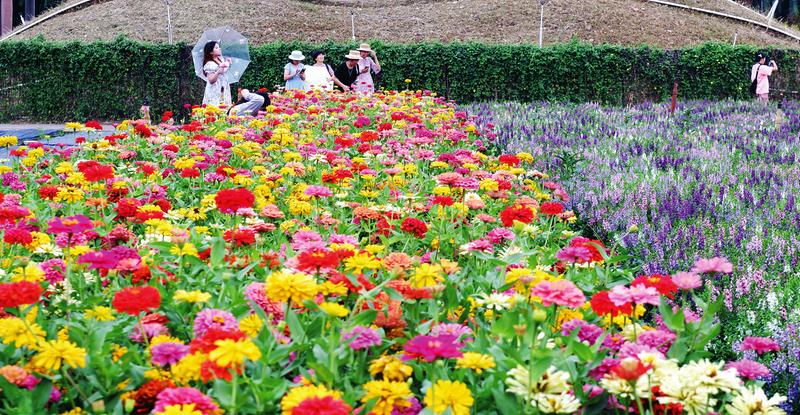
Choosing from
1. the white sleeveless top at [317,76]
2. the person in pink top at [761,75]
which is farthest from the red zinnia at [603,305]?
the person in pink top at [761,75]

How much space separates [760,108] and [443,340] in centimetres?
1002

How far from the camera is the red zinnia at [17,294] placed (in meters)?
1.69

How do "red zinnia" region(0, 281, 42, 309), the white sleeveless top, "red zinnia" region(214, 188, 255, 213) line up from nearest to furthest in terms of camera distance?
"red zinnia" region(0, 281, 42, 309) < "red zinnia" region(214, 188, 255, 213) < the white sleeveless top

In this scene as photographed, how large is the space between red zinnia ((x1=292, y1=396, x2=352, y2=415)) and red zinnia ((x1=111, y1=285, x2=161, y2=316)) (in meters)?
0.56

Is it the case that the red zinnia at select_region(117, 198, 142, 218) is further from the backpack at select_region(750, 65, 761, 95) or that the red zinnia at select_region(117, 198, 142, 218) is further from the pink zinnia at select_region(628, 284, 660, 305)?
the backpack at select_region(750, 65, 761, 95)

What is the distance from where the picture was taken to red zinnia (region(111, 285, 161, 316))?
1721 millimetres

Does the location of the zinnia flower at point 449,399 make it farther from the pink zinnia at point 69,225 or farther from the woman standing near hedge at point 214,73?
the woman standing near hedge at point 214,73

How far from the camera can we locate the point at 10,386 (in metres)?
1.73

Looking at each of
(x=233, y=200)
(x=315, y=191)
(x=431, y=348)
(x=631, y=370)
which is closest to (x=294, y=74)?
(x=315, y=191)

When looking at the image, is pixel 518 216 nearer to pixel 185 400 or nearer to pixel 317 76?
pixel 185 400

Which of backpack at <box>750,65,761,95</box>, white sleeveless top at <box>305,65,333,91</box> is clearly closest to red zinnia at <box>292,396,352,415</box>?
white sleeveless top at <box>305,65,333,91</box>

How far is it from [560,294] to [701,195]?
2.85m

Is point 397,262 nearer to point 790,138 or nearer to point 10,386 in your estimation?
point 10,386

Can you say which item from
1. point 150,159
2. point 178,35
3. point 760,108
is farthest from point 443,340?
point 178,35
